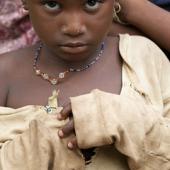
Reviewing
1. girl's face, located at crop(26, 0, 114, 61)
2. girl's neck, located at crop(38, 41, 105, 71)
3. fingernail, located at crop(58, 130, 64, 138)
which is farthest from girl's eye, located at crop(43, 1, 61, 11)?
fingernail, located at crop(58, 130, 64, 138)

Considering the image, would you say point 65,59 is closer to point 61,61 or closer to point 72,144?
point 61,61

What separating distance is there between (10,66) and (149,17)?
46 centimetres

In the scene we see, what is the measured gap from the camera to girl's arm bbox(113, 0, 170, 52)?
6.05ft

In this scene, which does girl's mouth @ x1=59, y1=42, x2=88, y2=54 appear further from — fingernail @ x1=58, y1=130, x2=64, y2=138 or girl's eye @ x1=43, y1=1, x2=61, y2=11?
fingernail @ x1=58, y1=130, x2=64, y2=138

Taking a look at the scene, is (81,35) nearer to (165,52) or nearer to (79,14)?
(79,14)

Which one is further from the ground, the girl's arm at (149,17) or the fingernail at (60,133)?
the girl's arm at (149,17)

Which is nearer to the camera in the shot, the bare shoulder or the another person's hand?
the bare shoulder

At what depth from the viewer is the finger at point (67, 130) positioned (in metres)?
1.47

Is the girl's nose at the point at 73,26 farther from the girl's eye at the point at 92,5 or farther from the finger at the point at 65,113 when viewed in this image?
the finger at the point at 65,113

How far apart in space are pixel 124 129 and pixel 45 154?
0.21 metres

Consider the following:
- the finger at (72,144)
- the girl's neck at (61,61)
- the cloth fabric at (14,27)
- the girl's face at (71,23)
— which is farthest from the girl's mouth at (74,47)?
the cloth fabric at (14,27)

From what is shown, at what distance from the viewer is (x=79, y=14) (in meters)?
1.53

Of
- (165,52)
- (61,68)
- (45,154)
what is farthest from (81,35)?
(165,52)

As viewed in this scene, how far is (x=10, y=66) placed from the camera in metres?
1.77
